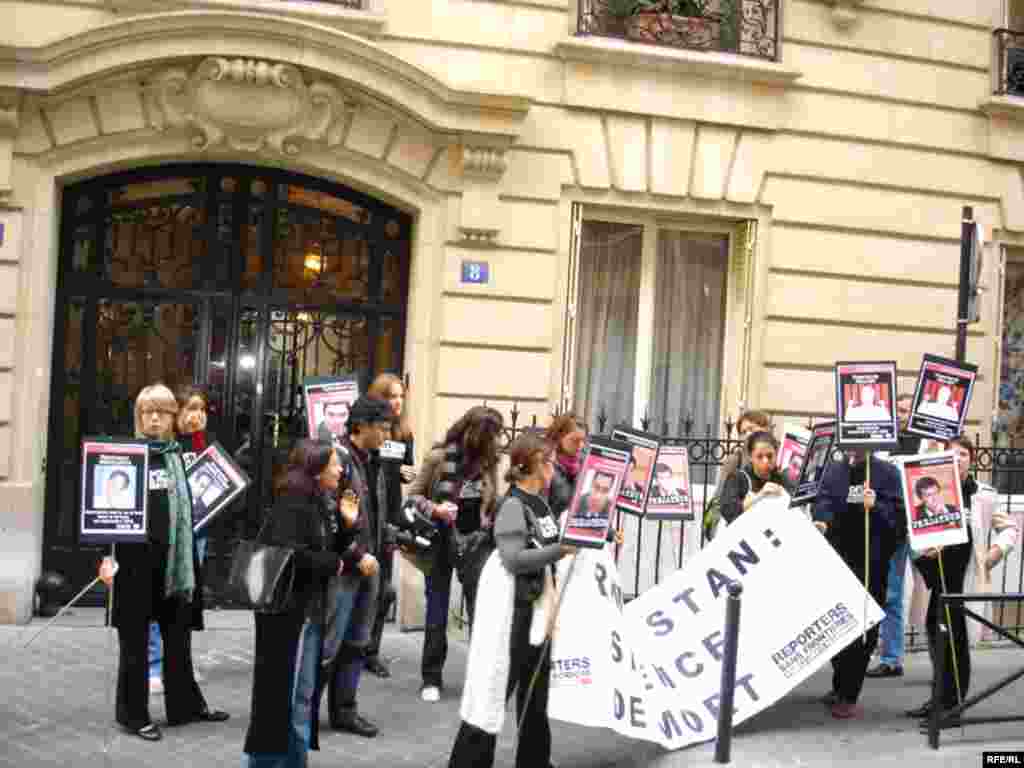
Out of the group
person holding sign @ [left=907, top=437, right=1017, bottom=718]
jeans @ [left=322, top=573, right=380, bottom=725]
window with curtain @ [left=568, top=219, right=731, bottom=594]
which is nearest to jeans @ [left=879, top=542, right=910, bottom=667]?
person holding sign @ [left=907, top=437, right=1017, bottom=718]

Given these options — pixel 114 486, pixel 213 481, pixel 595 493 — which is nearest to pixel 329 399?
pixel 213 481

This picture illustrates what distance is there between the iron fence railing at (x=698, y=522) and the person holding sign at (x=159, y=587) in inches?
142

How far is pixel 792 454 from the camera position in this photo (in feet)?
29.8

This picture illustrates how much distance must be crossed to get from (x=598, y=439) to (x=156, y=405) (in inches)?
90.9

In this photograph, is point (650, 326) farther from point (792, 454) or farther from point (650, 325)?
point (792, 454)

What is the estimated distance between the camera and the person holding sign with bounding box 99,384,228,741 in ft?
23.6

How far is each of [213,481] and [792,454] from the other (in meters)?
3.62

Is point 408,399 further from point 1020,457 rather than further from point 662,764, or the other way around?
point 1020,457

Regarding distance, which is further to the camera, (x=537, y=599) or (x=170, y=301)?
(x=170, y=301)

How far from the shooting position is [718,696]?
754 cm

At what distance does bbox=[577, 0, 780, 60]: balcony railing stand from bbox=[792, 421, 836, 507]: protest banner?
422cm

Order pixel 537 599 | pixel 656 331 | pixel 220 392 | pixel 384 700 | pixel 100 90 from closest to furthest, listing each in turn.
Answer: pixel 537 599, pixel 384 700, pixel 100 90, pixel 220 392, pixel 656 331

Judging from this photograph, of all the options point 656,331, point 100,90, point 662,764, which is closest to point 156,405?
point 662,764

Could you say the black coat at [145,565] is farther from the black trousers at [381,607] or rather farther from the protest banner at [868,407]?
the protest banner at [868,407]
